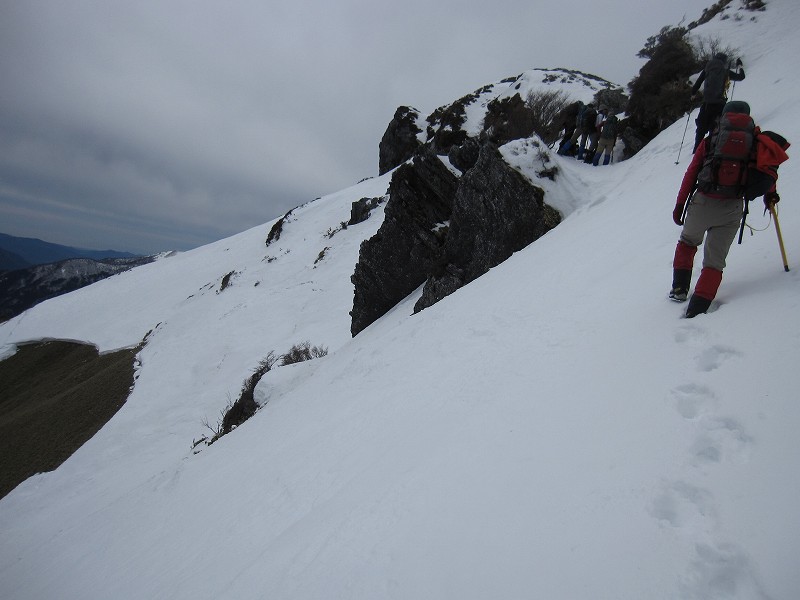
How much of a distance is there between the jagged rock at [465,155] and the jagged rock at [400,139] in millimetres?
29903

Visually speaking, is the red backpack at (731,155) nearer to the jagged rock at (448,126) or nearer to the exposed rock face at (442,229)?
the exposed rock face at (442,229)

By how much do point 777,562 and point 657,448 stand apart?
84cm

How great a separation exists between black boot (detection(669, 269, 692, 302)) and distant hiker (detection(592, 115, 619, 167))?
39.6 feet

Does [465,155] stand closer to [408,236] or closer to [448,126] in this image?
[408,236]

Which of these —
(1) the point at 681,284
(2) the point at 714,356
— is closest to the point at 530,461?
(2) the point at 714,356

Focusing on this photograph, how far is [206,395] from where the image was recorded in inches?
661

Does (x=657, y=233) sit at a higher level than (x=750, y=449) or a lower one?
higher

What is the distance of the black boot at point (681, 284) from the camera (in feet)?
13.5

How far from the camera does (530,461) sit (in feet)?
9.19

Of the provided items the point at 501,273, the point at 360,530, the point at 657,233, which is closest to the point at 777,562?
the point at 360,530

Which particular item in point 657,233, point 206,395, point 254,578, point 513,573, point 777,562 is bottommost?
point 206,395

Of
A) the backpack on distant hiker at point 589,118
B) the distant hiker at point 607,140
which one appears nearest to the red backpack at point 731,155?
the distant hiker at point 607,140

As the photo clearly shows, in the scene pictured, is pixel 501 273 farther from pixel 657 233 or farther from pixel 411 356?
pixel 411 356

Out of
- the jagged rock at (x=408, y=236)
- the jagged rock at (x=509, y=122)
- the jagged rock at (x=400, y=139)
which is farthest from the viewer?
the jagged rock at (x=400, y=139)
